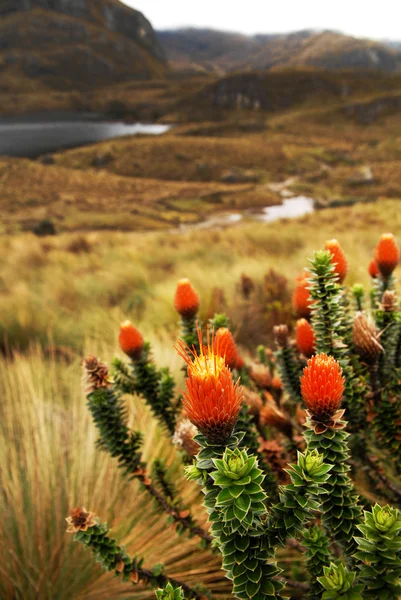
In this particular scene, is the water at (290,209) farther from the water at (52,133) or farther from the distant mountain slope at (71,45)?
the distant mountain slope at (71,45)

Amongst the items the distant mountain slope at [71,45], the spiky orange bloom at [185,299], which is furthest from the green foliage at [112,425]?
the distant mountain slope at [71,45]

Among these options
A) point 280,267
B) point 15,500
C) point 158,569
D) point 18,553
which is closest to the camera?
point 158,569

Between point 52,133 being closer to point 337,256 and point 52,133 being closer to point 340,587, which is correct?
point 337,256

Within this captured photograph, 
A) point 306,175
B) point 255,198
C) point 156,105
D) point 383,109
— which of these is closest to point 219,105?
point 156,105

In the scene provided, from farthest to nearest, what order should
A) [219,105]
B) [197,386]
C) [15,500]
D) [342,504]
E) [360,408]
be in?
[219,105] < [15,500] < [360,408] < [342,504] < [197,386]

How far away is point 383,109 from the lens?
62969 millimetres

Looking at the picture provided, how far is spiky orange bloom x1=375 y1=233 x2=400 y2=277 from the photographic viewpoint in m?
1.45

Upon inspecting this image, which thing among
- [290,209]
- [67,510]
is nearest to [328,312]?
[67,510]

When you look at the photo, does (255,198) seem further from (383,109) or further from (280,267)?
(383,109)

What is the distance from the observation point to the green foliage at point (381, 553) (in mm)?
678

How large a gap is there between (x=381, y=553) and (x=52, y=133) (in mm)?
81083

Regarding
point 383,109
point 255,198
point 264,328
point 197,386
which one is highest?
point 383,109

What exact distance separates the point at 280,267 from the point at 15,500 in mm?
4400

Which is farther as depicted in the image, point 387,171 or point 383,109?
point 383,109
